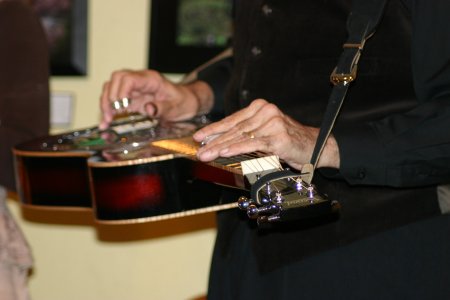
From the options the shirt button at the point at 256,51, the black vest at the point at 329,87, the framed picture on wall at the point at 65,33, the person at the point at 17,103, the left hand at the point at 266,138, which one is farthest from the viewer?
the framed picture on wall at the point at 65,33

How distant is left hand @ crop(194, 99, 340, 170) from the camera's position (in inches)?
43.3

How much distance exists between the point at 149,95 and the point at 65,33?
0.81 metres

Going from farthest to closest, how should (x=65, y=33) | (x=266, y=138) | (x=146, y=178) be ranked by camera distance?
(x=65, y=33), (x=146, y=178), (x=266, y=138)

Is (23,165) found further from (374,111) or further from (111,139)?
(374,111)

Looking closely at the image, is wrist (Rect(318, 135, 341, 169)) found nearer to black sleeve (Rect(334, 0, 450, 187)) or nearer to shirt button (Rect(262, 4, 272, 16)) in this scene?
black sleeve (Rect(334, 0, 450, 187))

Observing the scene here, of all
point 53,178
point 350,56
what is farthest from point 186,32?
point 350,56

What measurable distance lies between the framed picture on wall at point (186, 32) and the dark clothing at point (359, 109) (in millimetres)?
1015

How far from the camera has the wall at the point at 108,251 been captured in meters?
2.48

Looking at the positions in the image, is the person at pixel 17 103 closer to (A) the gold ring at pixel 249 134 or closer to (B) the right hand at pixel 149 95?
(B) the right hand at pixel 149 95

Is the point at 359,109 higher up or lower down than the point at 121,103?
higher up

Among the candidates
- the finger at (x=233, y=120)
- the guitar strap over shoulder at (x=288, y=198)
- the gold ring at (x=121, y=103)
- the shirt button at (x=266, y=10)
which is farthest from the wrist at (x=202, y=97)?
the guitar strap over shoulder at (x=288, y=198)

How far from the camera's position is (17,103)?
188 centimetres

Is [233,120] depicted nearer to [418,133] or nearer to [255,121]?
[255,121]

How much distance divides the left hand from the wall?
1380 millimetres
